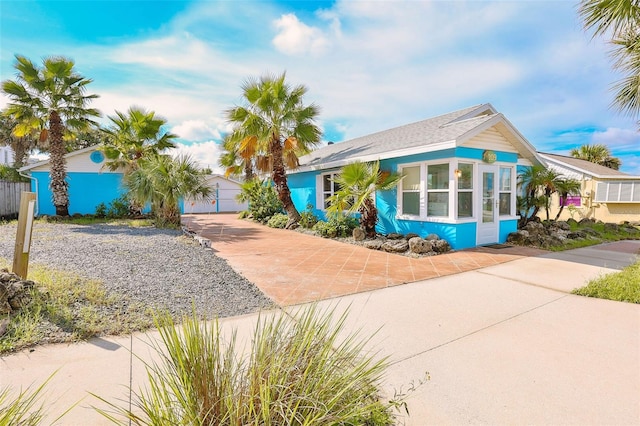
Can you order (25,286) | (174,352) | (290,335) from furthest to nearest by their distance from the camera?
(25,286), (290,335), (174,352)

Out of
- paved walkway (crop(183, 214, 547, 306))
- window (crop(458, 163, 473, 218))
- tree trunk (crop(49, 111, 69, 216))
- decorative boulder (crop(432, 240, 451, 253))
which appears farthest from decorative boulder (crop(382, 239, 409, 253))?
tree trunk (crop(49, 111, 69, 216))

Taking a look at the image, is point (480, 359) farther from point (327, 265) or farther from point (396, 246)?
point (396, 246)

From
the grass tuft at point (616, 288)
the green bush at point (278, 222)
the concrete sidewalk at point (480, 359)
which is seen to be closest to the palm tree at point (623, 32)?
the grass tuft at point (616, 288)

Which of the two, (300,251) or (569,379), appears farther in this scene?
(300,251)

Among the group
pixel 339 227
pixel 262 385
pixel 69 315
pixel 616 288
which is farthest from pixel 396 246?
pixel 262 385

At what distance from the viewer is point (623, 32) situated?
7.26 m

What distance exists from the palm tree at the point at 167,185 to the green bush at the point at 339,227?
18.2 ft

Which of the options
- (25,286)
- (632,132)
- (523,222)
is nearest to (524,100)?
(632,132)

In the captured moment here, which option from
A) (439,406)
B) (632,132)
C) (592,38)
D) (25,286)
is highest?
(592,38)

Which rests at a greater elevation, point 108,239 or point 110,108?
point 110,108

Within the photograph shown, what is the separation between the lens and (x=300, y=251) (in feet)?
28.7

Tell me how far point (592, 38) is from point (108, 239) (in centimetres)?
1402

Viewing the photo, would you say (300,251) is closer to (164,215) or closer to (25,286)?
(25,286)

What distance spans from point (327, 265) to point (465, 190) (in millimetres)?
5073
